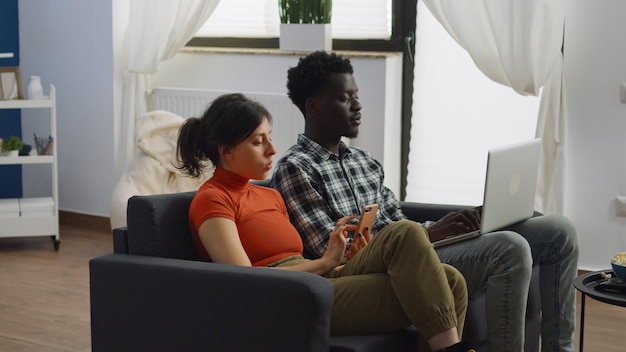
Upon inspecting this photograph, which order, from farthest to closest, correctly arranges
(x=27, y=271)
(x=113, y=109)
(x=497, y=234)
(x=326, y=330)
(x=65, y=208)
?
(x=65, y=208), (x=113, y=109), (x=27, y=271), (x=497, y=234), (x=326, y=330)

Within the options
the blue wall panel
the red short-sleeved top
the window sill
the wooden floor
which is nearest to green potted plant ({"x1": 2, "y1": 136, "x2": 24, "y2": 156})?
the wooden floor

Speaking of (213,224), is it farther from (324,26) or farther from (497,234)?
(324,26)

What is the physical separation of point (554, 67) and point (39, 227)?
2.90 metres

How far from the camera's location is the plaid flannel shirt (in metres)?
2.87

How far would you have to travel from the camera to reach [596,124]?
4.38 meters

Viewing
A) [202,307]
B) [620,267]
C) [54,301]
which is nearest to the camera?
[202,307]

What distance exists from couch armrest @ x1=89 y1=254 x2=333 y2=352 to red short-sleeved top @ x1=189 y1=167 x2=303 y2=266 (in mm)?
161

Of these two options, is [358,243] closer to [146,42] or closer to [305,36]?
[305,36]

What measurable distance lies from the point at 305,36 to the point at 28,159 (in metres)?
1.70

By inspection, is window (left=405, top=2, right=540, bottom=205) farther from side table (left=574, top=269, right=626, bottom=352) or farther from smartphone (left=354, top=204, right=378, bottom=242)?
smartphone (left=354, top=204, right=378, bottom=242)

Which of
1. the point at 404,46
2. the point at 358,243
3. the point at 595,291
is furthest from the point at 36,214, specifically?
the point at 595,291

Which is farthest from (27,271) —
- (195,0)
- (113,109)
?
(195,0)

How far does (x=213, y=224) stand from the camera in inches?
100

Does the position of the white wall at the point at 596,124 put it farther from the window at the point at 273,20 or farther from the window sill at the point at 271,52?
the window at the point at 273,20
